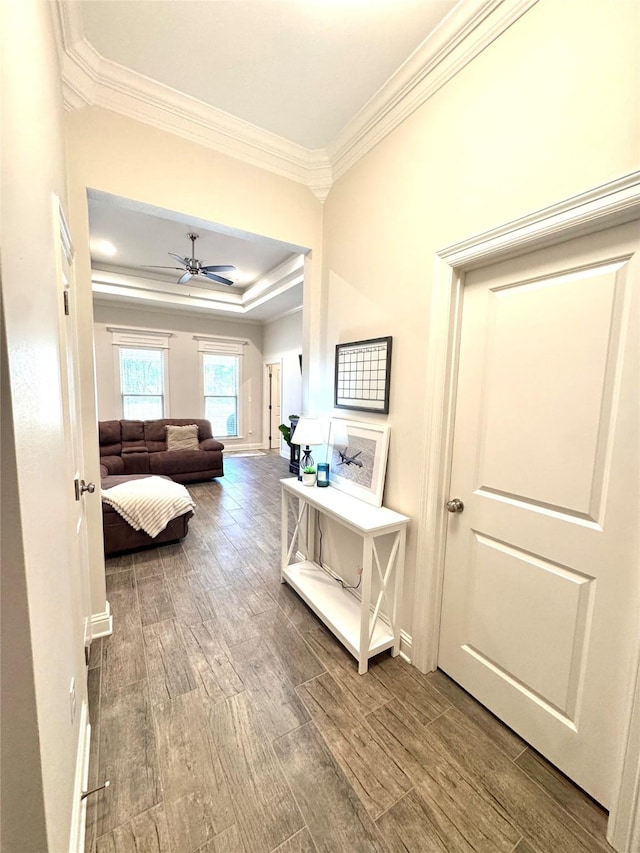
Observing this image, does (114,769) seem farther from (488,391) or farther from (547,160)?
(547,160)

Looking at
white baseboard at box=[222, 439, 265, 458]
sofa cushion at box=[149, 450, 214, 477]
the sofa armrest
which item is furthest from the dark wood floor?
white baseboard at box=[222, 439, 265, 458]

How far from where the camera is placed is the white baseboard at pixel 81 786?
1.01 metres

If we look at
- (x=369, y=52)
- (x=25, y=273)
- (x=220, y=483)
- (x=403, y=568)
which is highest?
(x=369, y=52)

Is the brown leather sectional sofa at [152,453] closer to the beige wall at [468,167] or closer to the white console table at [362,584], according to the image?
the white console table at [362,584]

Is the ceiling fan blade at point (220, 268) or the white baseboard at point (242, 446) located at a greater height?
the ceiling fan blade at point (220, 268)

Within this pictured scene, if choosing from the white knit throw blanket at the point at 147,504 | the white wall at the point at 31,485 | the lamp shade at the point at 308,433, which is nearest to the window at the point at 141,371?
the white knit throw blanket at the point at 147,504

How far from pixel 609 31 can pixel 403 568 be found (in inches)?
87.3

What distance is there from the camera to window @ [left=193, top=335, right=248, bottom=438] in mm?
7156

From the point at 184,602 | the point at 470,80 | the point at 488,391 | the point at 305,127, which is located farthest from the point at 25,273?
the point at 184,602

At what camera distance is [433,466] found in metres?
1.67

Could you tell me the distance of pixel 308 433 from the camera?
2.31 meters

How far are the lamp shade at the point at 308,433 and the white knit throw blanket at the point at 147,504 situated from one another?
154cm

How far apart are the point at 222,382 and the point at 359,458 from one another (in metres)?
5.96

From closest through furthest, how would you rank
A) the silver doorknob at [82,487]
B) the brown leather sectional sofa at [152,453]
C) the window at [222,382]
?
the silver doorknob at [82,487], the brown leather sectional sofa at [152,453], the window at [222,382]
